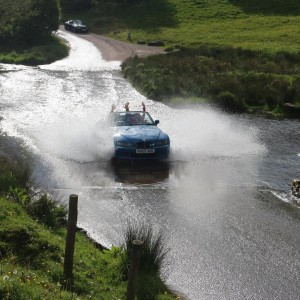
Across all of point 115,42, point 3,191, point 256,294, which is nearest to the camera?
point 256,294

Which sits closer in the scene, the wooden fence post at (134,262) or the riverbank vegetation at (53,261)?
the wooden fence post at (134,262)

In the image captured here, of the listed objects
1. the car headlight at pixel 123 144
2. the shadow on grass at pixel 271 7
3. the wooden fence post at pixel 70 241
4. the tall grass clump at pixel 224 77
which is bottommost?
the tall grass clump at pixel 224 77

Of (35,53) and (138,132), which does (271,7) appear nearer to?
(35,53)

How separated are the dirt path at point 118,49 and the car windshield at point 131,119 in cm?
3014

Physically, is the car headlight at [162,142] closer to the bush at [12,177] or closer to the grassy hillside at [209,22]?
the bush at [12,177]

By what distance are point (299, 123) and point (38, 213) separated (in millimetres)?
18323

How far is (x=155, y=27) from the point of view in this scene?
67.7 m

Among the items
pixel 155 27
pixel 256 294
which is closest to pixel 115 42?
pixel 155 27

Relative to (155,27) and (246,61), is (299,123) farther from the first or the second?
(155,27)

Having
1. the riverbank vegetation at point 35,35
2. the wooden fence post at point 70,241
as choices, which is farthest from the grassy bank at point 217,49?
the wooden fence post at point 70,241

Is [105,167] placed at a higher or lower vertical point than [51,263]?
lower

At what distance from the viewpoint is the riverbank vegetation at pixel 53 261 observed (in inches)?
300

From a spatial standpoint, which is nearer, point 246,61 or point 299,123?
point 299,123

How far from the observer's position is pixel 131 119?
18781 mm
